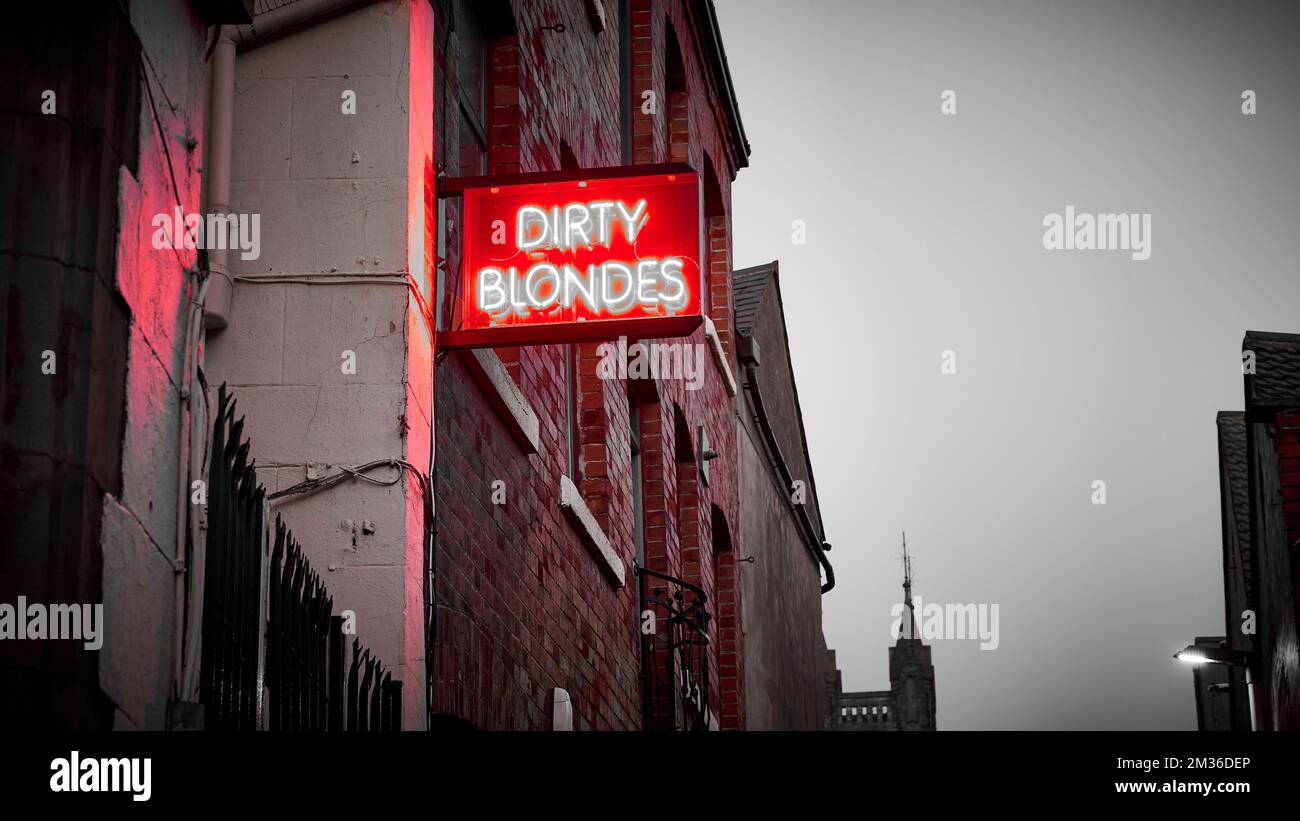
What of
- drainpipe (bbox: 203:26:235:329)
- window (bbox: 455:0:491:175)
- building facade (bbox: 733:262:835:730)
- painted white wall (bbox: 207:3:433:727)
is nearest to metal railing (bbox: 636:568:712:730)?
window (bbox: 455:0:491:175)

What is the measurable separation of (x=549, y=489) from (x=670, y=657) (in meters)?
2.64

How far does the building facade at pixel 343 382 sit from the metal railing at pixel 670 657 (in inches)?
3.1

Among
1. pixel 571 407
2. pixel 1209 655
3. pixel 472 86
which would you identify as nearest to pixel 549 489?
pixel 571 407

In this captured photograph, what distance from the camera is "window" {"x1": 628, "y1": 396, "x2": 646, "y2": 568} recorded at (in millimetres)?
14469

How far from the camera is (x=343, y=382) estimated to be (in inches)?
274

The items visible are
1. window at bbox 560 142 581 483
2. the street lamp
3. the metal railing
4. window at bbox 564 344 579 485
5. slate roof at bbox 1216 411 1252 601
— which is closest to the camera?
window at bbox 564 344 579 485

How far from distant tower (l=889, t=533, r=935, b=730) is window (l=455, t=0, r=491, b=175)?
75.3m

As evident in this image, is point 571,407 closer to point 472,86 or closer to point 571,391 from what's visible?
point 571,391

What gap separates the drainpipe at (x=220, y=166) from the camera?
6793 millimetres

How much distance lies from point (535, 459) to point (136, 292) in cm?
529

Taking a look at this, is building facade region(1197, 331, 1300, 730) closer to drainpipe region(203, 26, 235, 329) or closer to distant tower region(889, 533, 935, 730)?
drainpipe region(203, 26, 235, 329)

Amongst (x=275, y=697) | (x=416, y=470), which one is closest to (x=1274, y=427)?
(x=416, y=470)
